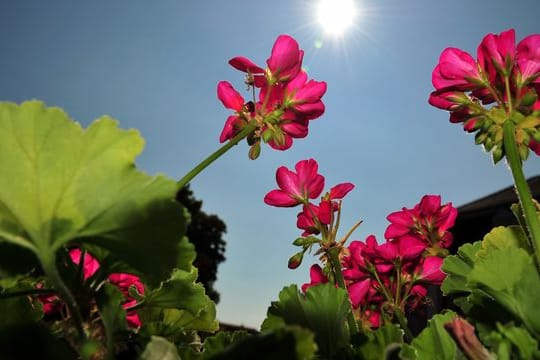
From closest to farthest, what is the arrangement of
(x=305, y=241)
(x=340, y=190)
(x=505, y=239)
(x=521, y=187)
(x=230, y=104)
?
(x=521, y=187) < (x=505, y=239) < (x=230, y=104) < (x=305, y=241) < (x=340, y=190)

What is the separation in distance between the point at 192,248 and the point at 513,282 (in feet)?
1.46

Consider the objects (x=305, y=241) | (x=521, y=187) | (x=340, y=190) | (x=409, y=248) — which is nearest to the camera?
(x=521, y=187)

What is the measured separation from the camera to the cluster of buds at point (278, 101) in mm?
1092

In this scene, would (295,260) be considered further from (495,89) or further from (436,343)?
(495,89)

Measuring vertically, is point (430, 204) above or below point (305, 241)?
above

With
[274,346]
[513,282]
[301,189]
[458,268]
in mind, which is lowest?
[274,346]

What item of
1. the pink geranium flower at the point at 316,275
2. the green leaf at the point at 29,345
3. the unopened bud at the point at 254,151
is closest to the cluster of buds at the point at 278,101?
the unopened bud at the point at 254,151

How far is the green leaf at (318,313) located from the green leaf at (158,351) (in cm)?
27

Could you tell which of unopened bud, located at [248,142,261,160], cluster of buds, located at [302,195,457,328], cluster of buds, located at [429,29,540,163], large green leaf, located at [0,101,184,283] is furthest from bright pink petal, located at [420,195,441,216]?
large green leaf, located at [0,101,184,283]

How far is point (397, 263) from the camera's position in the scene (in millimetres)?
1392

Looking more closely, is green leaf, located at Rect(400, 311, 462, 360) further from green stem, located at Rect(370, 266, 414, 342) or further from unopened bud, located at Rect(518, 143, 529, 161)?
green stem, located at Rect(370, 266, 414, 342)

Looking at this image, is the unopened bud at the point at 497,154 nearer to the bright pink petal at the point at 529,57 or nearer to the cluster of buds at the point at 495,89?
the cluster of buds at the point at 495,89

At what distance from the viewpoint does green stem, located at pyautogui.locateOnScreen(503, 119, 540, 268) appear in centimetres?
72

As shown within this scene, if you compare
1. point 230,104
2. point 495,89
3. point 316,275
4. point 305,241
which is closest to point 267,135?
point 230,104
